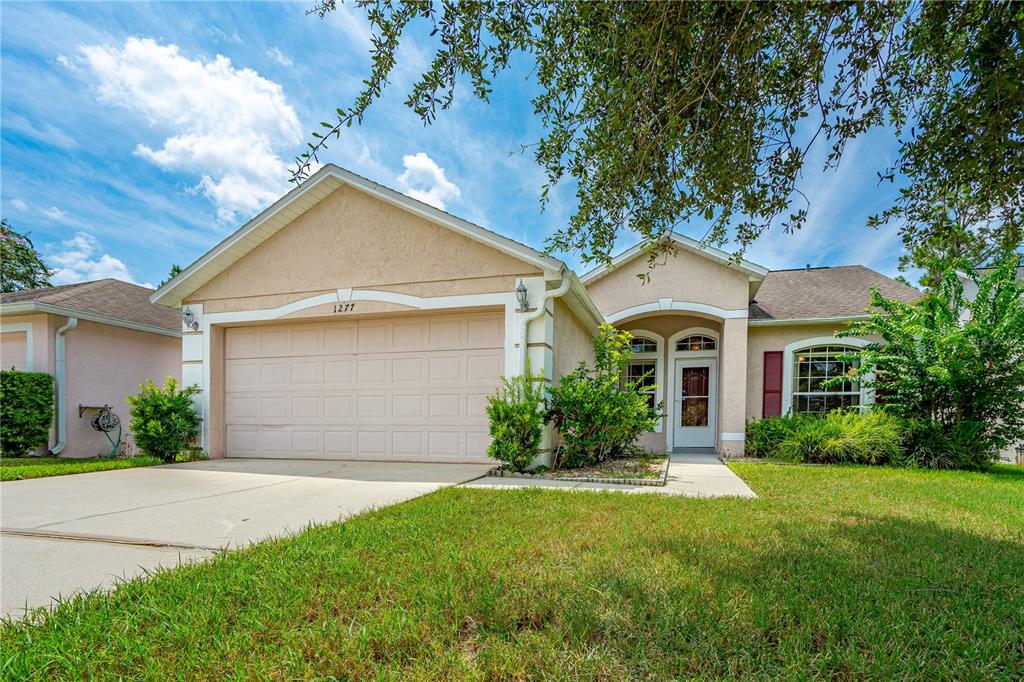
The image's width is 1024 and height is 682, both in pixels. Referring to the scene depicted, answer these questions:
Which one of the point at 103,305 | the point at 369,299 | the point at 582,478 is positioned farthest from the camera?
the point at 103,305

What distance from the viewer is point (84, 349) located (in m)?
10.3

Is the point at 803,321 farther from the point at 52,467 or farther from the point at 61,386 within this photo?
the point at 61,386

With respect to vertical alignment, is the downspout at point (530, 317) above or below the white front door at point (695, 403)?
above

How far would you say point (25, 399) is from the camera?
9125 millimetres

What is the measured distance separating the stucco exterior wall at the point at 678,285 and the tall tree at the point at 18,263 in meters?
22.3

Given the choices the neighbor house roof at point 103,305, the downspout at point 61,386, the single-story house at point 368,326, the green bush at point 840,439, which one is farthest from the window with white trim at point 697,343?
the downspout at point 61,386

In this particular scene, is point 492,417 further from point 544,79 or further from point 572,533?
point 544,79

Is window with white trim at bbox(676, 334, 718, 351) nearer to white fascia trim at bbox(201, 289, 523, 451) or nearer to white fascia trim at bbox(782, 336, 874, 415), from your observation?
white fascia trim at bbox(782, 336, 874, 415)

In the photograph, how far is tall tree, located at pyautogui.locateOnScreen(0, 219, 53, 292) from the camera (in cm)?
1847

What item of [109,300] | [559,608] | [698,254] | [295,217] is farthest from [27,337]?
[698,254]

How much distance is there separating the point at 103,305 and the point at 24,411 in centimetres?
285

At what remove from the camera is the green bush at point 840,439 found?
8375 millimetres

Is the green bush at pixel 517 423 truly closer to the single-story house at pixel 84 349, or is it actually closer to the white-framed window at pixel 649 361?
the white-framed window at pixel 649 361

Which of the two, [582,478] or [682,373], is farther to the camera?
[682,373]
